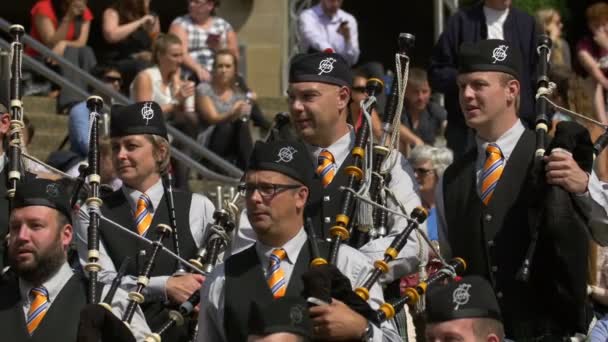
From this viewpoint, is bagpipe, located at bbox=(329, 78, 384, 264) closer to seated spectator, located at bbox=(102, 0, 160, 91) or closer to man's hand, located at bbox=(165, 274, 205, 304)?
man's hand, located at bbox=(165, 274, 205, 304)

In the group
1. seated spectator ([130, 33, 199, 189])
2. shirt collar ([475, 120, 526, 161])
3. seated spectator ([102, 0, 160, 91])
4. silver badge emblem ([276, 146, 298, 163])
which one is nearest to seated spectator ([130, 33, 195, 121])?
seated spectator ([130, 33, 199, 189])

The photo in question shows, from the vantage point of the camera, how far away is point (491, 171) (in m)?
8.16

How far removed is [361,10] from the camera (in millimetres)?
20359

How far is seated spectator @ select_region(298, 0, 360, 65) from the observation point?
1459 cm

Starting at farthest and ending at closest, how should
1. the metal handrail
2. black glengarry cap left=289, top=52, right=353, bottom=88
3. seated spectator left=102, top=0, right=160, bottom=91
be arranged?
seated spectator left=102, top=0, right=160, bottom=91 → the metal handrail → black glengarry cap left=289, top=52, right=353, bottom=88

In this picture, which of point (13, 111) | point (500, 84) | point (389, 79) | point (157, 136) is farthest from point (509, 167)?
point (389, 79)

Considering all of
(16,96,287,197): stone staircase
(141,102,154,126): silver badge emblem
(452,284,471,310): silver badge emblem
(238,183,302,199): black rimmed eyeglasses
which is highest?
(141,102,154,126): silver badge emblem

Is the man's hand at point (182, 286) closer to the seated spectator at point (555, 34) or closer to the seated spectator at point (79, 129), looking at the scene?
the seated spectator at point (79, 129)

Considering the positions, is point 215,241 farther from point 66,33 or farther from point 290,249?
point 66,33

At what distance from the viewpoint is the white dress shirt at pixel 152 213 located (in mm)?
8500

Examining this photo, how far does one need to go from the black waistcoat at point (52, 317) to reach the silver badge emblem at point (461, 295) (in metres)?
1.87

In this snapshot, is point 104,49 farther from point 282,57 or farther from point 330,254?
point 330,254

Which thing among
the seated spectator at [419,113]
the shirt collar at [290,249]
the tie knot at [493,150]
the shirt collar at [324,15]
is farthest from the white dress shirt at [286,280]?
→ the shirt collar at [324,15]

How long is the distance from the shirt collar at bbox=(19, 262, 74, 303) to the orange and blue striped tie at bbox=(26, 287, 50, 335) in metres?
0.02
